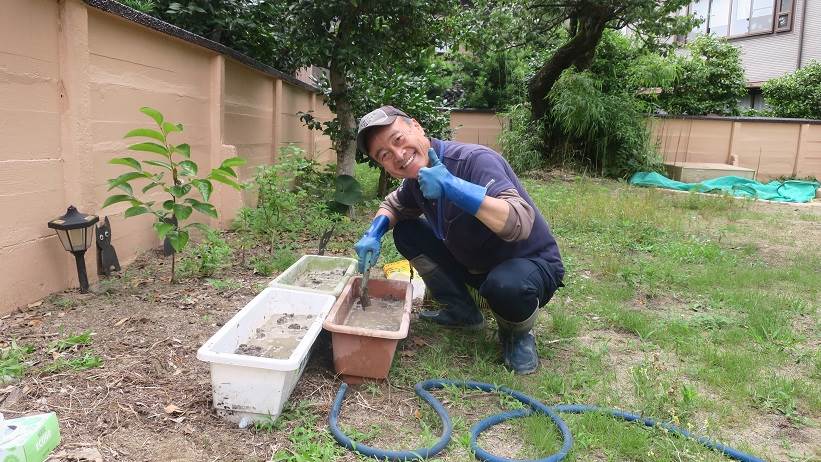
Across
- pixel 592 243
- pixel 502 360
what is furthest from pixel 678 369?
pixel 592 243

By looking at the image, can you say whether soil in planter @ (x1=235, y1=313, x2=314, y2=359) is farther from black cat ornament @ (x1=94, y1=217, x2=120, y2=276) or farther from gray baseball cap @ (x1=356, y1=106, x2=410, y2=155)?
black cat ornament @ (x1=94, y1=217, x2=120, y2=276)

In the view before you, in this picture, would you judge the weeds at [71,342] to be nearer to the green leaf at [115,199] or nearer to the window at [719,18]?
the green leaf at [115,199]

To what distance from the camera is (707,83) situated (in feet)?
41.7

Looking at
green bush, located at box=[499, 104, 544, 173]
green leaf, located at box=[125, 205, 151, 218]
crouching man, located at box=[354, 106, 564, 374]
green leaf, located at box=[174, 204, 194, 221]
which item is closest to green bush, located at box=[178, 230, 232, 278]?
green leaf, located at box=[174, 204, 194, 221]

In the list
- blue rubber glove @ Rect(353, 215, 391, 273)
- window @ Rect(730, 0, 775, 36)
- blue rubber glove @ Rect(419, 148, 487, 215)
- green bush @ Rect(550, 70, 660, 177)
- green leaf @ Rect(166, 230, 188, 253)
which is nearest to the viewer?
blue rubber glove @ Rect(419, 148, 487, 215)

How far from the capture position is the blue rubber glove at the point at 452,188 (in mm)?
2053

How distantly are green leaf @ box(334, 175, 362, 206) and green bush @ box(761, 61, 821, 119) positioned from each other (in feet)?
36.3

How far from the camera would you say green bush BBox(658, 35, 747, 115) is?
12422mm

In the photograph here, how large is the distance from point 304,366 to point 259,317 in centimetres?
37

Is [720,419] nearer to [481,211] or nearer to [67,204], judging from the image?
[481,211]

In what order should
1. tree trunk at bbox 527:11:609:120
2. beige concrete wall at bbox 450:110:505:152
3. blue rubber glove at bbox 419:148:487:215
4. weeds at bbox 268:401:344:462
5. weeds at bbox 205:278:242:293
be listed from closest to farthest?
weeds at bbox 268:401:344:462 < blue rubber glove at bbox 419:148:487:215 < weeds at bbox 205:278:242:293 < tree trunk at bbox 527:11:609:120 < beige concrete wall at bbox 450:110:505:152

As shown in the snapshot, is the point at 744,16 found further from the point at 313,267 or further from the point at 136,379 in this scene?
the point at 136,379

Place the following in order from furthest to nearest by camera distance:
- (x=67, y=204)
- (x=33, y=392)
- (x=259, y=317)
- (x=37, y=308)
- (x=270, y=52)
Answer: (x=270, y=52) < (x=67, y=204) < (x=37, y=308) < (x=259, y=317) < (x=33, y=392)

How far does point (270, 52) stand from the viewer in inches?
267
